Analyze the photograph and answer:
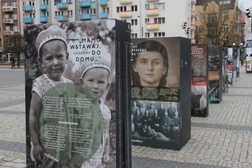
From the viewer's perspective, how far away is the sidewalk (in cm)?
536

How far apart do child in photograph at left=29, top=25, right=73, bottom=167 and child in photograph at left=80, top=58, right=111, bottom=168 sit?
23 cm

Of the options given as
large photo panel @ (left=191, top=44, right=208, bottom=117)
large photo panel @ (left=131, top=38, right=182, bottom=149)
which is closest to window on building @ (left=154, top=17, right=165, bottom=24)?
large photo panel @ (left=191, top=44, right=208, bottom=117)

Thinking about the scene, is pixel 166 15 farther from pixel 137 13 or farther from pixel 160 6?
pixel 137 13

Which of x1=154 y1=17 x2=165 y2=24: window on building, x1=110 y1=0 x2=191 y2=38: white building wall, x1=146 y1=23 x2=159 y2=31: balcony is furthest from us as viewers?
x1=154 y1=17 x2=165 y2=24: window on building

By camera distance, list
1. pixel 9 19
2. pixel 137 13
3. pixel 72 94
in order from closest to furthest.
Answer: pixel 72 94, pixel 137 13, pixel 9 19

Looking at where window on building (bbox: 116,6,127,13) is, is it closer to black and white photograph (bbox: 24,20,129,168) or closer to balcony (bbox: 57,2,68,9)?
balcony (bbox: 57,2,68,9)

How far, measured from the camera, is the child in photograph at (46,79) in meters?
3.76

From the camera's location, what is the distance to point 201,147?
6289mm

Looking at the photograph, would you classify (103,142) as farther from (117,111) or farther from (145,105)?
(145,105)

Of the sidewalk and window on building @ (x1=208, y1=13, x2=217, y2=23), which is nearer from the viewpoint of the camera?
the sidewalk

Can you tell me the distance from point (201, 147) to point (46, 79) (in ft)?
11.7

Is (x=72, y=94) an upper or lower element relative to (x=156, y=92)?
upper

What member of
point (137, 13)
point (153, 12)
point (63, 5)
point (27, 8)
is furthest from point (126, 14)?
point (27, 8)

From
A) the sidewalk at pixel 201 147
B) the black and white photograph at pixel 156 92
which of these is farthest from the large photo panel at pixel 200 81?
the black and white photograph at pixel 156 92
